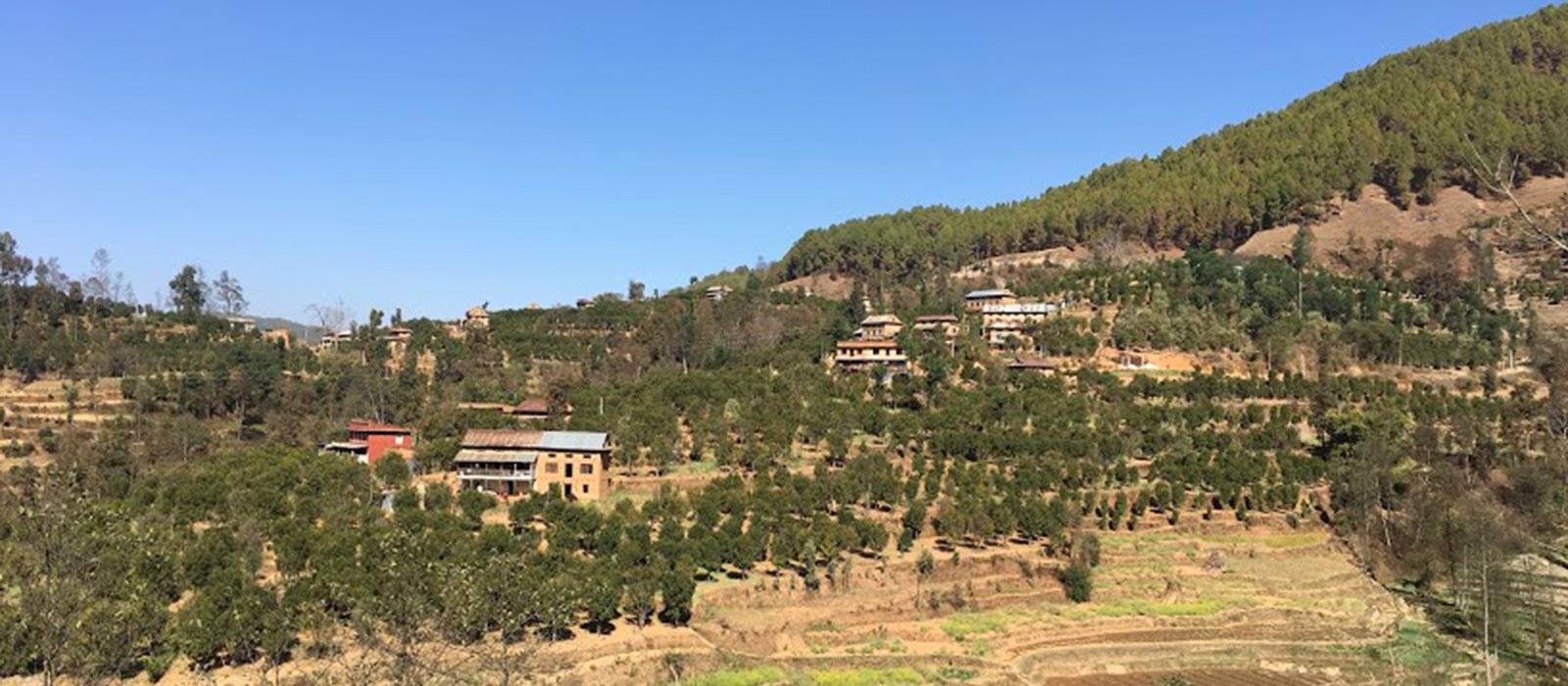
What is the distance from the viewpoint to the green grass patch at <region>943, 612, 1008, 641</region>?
1459 inches

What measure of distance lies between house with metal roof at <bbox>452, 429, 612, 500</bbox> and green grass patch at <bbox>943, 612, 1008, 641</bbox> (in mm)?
20226

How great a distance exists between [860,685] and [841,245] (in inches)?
3503

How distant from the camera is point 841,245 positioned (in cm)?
11744

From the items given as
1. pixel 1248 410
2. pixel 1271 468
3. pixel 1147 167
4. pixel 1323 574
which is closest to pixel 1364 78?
pixel 1147 167

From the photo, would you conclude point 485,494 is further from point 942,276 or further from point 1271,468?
point 942,276

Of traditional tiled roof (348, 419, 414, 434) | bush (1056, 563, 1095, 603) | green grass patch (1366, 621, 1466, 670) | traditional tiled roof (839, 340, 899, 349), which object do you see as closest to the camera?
green grass patch (1366, 621, 1466, 670)

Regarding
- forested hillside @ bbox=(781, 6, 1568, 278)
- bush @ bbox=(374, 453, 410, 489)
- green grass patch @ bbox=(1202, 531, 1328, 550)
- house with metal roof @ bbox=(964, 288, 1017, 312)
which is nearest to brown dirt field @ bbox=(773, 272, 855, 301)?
forested hillside @ bbox=(781, 6, 1568, 278)

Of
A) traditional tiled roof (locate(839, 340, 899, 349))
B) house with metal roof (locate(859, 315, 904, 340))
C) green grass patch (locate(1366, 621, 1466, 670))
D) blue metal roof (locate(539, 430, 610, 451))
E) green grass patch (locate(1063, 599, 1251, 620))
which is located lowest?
green grass patch (locate(1366, 621, 1466, 670))

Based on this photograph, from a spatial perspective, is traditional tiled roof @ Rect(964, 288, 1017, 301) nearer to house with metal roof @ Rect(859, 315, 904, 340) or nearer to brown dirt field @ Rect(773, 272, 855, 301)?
house with metal roof @ Rect(859, 315, 904, 340)

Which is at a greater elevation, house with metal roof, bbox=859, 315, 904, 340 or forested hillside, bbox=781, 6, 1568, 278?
forested hillside, bbox=781, 6, 1568, 278

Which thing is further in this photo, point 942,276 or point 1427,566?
point 942,276

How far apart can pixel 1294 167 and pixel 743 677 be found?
10280 centimetres

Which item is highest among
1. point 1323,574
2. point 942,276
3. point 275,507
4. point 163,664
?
point 942,276

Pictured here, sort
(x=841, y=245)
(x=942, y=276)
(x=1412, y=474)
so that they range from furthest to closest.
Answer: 1. (x=841, y=245)
2. (x=942, y=276)
3. (x=1412, y=474)
